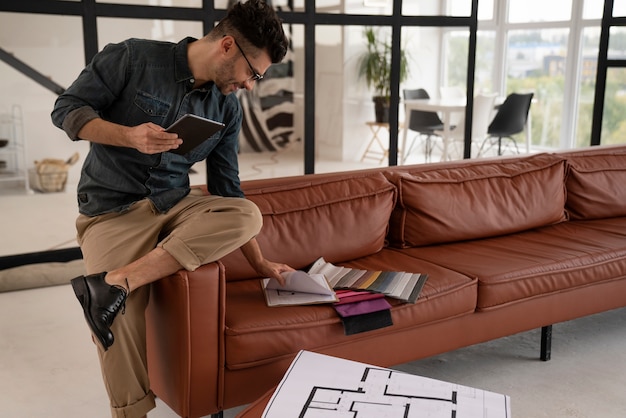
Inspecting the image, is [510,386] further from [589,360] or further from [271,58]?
[271,58]

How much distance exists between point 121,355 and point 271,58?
100 cm

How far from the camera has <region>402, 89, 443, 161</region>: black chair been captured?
4820 millimetres

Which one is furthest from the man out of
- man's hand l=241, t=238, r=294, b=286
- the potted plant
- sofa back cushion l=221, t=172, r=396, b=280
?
the potted plant

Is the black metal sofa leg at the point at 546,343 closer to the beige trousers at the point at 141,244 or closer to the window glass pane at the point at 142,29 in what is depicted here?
the beige trousers at the point at 141,244

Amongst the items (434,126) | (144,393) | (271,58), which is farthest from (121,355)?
(434,126)

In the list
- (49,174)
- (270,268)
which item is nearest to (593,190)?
(270,268)

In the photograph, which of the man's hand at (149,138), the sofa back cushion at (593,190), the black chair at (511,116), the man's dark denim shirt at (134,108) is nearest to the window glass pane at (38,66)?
the man's dark denim shirt at (134,108)

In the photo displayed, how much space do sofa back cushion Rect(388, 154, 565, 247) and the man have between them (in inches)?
36.1

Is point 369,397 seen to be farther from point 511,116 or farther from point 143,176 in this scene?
point 511,116

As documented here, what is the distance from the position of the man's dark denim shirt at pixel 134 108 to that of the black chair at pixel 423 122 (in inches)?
106

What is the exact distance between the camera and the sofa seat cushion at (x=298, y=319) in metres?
2.06

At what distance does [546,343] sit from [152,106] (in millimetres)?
1797

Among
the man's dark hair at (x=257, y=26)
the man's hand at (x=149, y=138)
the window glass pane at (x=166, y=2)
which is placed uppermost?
the window glass pane at (x=166, y=2)

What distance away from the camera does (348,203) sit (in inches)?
108
